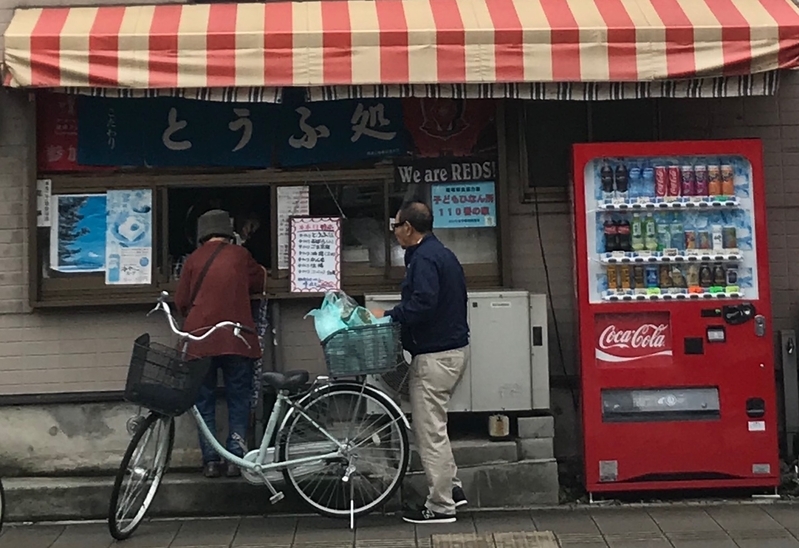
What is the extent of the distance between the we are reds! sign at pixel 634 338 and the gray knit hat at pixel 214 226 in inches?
102

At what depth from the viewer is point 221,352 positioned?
618 centimetres

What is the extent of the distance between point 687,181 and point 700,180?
0.28 ft

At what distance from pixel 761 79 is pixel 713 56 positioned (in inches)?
18.4

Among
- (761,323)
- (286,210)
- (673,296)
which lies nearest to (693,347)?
(673,296)

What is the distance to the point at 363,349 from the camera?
5.75m

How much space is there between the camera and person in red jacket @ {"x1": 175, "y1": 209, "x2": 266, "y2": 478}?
6.23m

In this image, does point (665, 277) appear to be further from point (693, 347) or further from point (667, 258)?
point (693, 347)

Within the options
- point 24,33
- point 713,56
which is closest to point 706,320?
point 713,56

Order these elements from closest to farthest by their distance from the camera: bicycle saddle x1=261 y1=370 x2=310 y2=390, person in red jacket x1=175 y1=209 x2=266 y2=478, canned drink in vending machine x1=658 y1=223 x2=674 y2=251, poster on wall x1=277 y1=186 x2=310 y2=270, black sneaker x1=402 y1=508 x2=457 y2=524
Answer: bicycle saddle x1=261 y1=370 x2=310 y2=390 → black sneaker x1=402 y1=508 x2=457 y2=524 → person in red jacket x1=175 y1=209 x2=266 y2=478 → canned drink in vending machine x1=658 y1=223 x2=674 y2=251 → poster on wall x1=277 y1=186 x2=310 y2=270

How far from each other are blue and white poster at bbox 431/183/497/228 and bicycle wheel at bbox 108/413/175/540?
2.45m

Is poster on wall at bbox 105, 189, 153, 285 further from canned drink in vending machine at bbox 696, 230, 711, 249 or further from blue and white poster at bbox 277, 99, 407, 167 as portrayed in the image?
canned drink in vending machine at bbox 696, 230, 711, 249

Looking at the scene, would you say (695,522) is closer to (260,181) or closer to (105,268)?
(260,181)

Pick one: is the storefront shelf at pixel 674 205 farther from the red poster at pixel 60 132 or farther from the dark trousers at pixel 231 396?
the red poster at pixel 60 132

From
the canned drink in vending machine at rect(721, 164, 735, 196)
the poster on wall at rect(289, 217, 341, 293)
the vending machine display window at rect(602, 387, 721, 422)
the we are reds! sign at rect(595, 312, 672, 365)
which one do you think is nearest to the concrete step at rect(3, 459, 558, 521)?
the vending machine display window at rect(602, 387, 721, 422)
